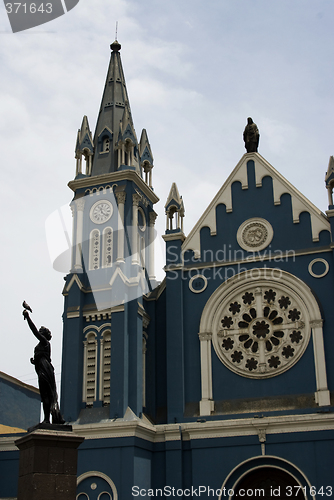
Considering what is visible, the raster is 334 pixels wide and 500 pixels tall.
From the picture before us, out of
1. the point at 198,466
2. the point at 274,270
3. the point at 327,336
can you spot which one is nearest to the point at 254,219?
the point at 274,270

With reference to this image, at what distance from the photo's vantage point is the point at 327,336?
2466cm

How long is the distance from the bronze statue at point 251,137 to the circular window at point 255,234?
352cm

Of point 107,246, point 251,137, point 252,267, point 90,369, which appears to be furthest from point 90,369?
point 251,137

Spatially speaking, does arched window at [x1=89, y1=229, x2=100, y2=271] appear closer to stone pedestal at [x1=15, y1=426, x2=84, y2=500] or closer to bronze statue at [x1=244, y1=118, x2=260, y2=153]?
bronze statue at [x1=244, y1=118, x2=260, y2=153]

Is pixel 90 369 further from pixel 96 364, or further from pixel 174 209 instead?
pixel 174 209

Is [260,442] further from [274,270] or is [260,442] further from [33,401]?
[33,401]

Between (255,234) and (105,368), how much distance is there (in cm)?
791

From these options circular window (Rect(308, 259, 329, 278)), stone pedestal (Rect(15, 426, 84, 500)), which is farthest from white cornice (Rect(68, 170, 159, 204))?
stone pedestal (Rect(15, 426, 84, 500))

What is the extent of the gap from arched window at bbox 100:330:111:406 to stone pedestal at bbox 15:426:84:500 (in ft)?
33.9

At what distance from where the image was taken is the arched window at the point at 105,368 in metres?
25.9

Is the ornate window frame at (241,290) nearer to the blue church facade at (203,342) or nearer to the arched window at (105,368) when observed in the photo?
the blue church facade at (203,342)

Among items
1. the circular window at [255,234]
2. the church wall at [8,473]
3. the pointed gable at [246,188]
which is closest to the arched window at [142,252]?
the pointed gable at [246,188]

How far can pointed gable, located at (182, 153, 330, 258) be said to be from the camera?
26.8m

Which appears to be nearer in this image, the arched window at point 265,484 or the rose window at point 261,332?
the arched window at point 265,484
